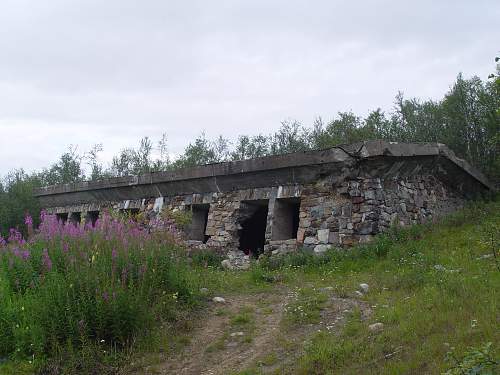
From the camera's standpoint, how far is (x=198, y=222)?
12.2 meters

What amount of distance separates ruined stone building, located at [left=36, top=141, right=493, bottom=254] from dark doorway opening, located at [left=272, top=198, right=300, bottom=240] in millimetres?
21

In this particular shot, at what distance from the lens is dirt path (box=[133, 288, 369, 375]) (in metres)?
4.96

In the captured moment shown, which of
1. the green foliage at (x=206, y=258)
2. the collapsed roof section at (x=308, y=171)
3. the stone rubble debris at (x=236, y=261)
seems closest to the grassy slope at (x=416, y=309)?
the collapsed roof section at (x=308, y=171)

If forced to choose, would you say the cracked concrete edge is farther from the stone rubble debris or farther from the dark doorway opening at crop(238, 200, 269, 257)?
the stone rubble debris

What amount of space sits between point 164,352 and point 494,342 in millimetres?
3261

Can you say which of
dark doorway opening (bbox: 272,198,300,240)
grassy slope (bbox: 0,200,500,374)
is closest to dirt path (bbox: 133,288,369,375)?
grassy slope (bbox: 0,200,500,374)

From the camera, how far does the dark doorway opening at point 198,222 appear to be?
39.0 ft

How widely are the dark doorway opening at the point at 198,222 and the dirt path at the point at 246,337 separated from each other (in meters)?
4.91

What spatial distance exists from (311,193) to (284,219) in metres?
0.98

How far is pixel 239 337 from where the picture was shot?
570 centimetres

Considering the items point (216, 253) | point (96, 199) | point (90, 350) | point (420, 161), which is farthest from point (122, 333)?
point (96, 199)

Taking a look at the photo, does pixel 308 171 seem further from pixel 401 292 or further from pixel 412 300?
pixel 412 300

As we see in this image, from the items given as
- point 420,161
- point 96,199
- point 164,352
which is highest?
point 420,161

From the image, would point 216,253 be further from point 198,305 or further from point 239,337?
point 239,337
